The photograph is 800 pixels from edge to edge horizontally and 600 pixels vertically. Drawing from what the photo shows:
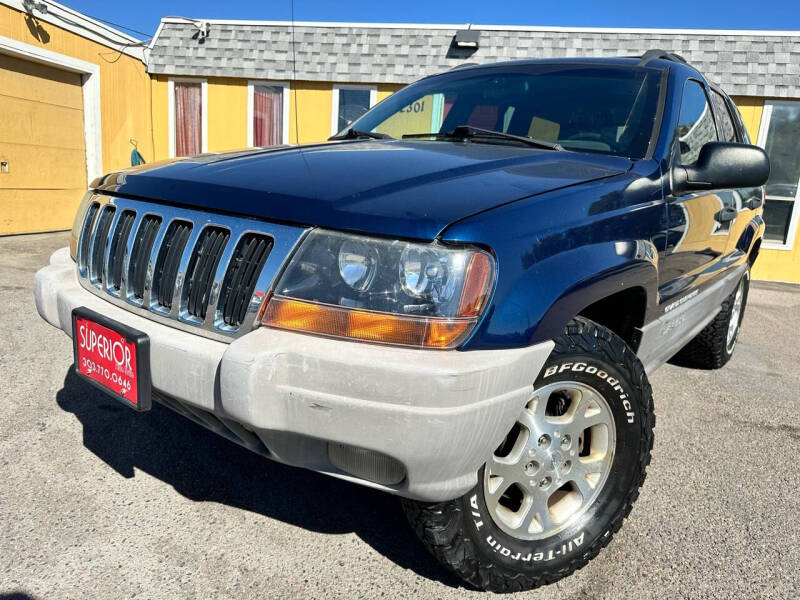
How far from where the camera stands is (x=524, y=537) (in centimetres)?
189

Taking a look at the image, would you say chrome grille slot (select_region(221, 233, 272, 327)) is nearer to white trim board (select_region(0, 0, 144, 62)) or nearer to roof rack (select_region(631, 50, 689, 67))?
roof rack (select_region(631, 50, 689, 67))

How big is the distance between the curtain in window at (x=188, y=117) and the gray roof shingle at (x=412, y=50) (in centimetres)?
32

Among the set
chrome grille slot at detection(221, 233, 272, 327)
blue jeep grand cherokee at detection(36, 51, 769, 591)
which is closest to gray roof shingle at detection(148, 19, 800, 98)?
blue jeep grand cherokee at detection(36, 51, 769, 591)

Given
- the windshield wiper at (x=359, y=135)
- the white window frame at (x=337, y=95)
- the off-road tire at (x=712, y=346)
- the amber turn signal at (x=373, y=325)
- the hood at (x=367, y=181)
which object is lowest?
the off-road tire at (x=712, y=346)

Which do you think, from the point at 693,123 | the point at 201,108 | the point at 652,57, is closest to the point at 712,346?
the point at 693,123

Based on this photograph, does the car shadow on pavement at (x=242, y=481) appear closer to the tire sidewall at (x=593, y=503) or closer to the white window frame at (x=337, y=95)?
the tire sidewall at (x=593, y=503)

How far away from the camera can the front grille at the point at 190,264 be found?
64.1 inches

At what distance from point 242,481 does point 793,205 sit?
9176 mm

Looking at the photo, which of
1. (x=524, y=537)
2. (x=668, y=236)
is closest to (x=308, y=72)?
(x=668, y=236)


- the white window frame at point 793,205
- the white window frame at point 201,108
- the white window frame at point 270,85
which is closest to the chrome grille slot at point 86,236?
the white window frame at point 270,85

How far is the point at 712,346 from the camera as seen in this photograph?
4113 millimetres

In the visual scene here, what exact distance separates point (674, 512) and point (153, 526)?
198 centimetres

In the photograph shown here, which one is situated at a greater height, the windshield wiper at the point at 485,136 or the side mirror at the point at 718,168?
the windshield wiper at the point at 485,136

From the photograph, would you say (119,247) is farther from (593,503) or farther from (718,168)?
(718,168)
